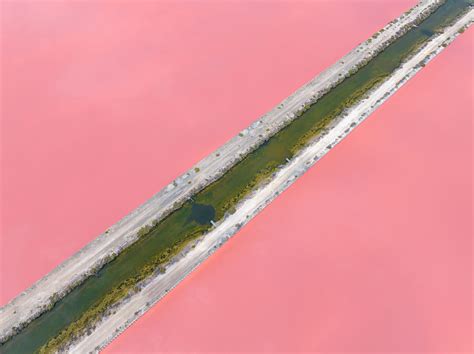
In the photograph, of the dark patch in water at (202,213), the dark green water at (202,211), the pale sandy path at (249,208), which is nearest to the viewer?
the pale sandy path at (249,208)

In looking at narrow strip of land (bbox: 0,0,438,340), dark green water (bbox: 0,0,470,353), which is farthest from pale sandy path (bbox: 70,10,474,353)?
narrow strip of land (bbox: 0,0,438,340)

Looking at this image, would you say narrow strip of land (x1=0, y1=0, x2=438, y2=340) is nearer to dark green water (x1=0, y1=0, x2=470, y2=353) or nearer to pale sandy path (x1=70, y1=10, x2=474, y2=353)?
dark green water (x1=0, y1=0, x2=470, y2=353)

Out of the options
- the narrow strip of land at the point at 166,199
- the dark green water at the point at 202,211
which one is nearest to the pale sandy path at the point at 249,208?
the dark green water at the point at 202,211

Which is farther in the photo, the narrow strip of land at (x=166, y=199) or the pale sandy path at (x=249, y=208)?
the narrow strip of land at (x=166, y=199)

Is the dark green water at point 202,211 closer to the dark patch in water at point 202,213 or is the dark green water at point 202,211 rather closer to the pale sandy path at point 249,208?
the dark patch in water at point 202,213

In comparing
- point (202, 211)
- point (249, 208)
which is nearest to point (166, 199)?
point (202, 211)

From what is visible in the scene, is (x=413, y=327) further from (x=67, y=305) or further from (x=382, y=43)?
(x=382, y=43)
